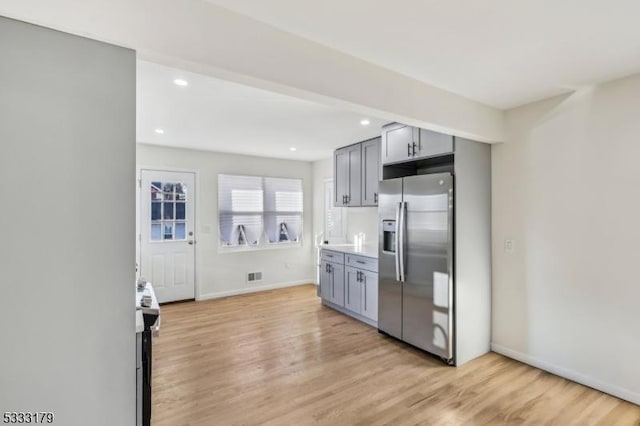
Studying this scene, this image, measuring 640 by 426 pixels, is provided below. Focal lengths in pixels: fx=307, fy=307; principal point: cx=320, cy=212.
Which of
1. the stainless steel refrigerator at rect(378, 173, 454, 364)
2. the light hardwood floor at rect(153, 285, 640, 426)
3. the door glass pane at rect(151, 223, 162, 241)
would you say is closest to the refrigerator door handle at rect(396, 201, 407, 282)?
the stainless steel refrigerator at rect(378, 173, 454, 364)

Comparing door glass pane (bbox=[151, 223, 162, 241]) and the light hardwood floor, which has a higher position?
door glass pane (bbox=[151, 223, 162, 241])

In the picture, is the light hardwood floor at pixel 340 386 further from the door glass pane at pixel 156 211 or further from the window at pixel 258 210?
the window at pixel 258 210

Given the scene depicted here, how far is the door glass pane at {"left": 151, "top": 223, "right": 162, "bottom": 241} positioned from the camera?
4.98 meters

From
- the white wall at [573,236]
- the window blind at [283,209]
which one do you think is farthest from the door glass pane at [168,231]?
the white wall at [573,236]

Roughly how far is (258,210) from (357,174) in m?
2.19

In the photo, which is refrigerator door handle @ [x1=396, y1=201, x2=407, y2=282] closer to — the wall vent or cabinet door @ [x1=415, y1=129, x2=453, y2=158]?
cabinet door @ [x1=415, y1=129, x2=453, y2=158]

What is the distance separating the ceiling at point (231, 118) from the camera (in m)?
2.70

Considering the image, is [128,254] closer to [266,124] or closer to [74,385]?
[74,385]

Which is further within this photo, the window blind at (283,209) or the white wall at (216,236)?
the window blind at (283,209)

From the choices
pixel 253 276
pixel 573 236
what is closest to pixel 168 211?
pixel 253 276

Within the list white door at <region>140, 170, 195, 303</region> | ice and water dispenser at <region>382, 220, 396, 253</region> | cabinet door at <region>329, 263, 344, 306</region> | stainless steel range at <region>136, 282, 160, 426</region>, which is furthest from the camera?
white door at <region>140, 170, 195, 303</region>

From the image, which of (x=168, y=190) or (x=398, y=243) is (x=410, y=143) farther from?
(x=168, y=190)

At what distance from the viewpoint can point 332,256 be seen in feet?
15.6

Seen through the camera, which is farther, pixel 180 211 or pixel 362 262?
pixel 180 211
